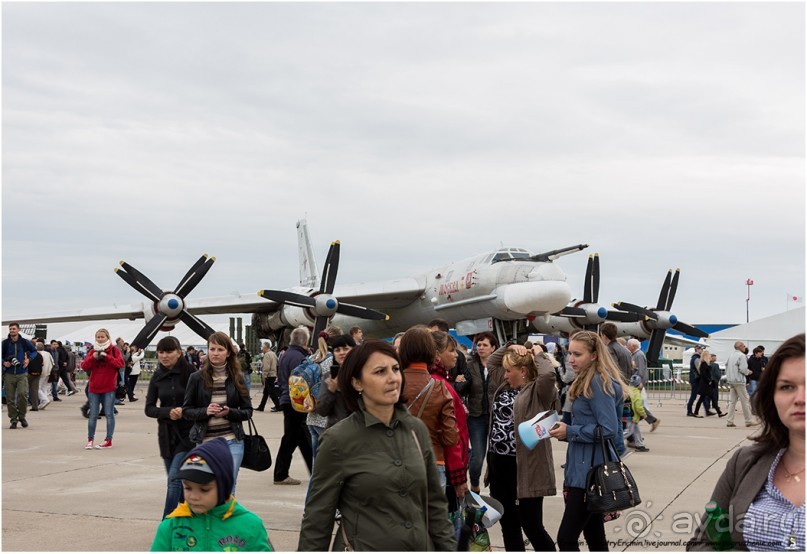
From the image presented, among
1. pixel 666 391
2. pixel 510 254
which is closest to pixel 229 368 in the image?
pixel 510 254

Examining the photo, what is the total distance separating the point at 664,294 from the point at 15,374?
853 inches

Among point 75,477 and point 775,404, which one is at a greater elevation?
point 775,404

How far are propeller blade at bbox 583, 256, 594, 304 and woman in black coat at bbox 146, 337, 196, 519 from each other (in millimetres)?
22636

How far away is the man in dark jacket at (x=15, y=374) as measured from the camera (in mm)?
14570

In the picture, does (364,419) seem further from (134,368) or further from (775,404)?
(134,368)

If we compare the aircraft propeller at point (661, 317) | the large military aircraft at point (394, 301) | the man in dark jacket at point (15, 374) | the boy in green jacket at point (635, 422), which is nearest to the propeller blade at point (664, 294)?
the aircraft propeller at point (661, 317)

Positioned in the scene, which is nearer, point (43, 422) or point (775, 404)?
point (775, 404)

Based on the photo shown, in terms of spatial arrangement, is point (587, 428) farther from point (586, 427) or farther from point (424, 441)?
point (424, 441)

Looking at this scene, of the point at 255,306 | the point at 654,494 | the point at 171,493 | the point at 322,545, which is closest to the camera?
the point at 322,545

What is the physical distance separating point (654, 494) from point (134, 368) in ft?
58.3

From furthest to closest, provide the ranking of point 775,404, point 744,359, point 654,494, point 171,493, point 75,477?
point 744,359
point 75,477
point 654,494
point 171,493
point 775,404

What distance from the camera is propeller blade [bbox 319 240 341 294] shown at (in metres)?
25.2

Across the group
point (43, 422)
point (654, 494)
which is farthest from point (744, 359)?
point (43, 422)

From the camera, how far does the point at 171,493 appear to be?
5.89 meters
